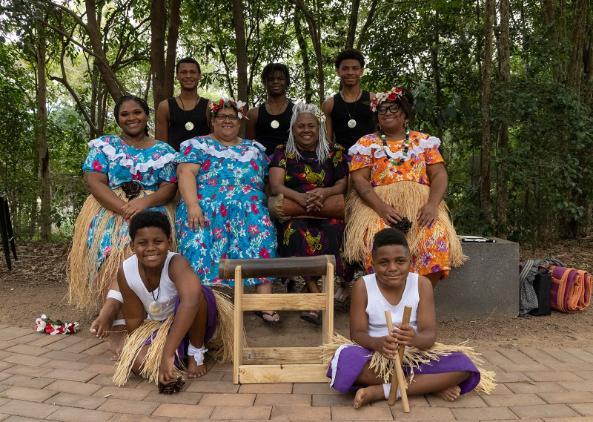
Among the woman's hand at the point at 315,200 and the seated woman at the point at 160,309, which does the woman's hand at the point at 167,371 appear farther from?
the woman's hand at the point at 315,200

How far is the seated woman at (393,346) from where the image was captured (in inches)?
90.4

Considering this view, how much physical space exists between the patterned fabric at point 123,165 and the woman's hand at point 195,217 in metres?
0.24

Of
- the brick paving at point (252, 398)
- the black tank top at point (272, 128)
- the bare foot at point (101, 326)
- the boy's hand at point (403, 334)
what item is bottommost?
the brick paving at point (252, 398)

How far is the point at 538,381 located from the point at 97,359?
2.31 metres

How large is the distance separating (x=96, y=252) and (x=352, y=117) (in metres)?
2.06

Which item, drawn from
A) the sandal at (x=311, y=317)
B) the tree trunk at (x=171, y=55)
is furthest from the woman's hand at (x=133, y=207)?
the tree trunk at (x=171, y=55)

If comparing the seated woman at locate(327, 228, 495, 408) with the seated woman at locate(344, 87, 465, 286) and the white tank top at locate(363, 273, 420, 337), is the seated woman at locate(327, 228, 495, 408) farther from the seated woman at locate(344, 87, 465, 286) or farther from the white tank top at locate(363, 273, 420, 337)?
the seated woman at locate(344, 87, 465, 286)

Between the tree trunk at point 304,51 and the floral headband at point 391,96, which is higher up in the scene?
the tree trunk at point 304,51

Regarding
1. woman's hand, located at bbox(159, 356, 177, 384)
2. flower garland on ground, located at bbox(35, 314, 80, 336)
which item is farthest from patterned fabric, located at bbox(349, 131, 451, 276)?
flower garland on ground, located at bbox(35, 314, 80, 336)

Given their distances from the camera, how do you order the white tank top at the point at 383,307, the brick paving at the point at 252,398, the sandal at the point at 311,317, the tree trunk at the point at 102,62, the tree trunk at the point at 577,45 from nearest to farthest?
the brick paving at the point at 252,398 → the white tank top at the point at 383,307 → the sandal at the point at 311,317 → the tree trunk at the point at 102,62 → the tree trunk at the point at 577,45

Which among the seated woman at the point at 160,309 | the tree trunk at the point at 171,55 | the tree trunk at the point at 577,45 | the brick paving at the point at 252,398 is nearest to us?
the brick paving at the point at 252,398

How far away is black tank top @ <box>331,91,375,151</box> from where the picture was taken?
397 cm

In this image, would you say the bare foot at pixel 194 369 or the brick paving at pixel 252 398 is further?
the bare foot at pixel 194 369

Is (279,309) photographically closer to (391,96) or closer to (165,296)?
(165,296)
